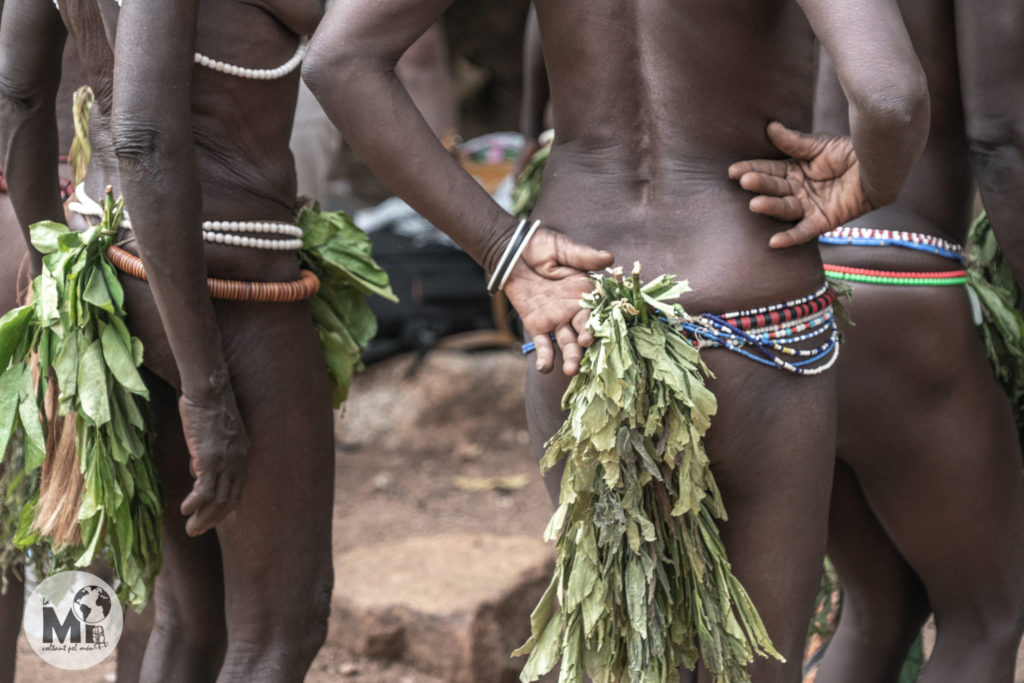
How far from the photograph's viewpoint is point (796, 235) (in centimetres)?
190

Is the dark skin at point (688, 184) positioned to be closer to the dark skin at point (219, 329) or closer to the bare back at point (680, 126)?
the bare back at point (680, 126)

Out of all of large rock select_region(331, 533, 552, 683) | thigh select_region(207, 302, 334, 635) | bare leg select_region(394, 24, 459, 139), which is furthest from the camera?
bare leg select_region(394, 24, 459, 139)

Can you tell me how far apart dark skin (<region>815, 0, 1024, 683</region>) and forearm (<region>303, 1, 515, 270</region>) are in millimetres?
958

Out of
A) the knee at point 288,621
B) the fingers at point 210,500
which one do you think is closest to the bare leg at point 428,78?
the knee at point 288,621

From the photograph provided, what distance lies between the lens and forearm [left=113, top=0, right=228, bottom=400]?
2.00 m

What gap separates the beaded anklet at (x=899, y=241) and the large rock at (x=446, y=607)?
193 centimetres

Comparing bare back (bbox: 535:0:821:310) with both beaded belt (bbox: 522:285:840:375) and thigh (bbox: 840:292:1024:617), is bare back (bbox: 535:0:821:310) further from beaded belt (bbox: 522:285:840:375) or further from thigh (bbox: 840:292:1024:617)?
thigh (bbox: 840:292:1024:617)

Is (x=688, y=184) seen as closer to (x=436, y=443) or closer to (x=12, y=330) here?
(x=12, y=330)

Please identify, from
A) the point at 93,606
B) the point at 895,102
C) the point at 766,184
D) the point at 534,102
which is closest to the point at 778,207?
the point at 766,184

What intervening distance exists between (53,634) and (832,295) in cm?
205

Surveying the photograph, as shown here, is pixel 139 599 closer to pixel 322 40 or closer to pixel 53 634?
pixel 53 634

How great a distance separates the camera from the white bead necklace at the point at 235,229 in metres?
2.21

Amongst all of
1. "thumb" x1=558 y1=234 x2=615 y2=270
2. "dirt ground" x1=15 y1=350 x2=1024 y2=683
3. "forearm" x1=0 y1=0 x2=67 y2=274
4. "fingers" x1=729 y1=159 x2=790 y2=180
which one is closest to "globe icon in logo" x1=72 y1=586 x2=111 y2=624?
"forearm" x1=0 y1=0 x2=67 y2=274

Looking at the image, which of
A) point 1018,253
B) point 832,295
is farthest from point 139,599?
point 1018,253
